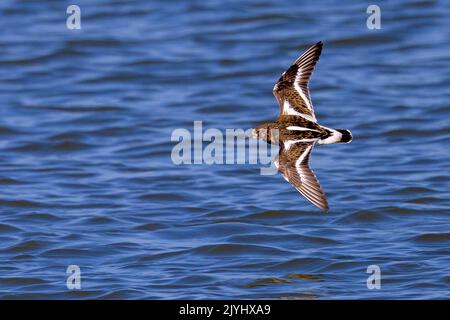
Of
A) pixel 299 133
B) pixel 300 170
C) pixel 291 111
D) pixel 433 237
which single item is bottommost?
pixel 433 237

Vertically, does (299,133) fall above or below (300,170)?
above

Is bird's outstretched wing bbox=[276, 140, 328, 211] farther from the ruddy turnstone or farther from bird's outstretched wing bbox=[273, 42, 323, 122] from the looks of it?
bird's outstretched wing bbox=[273, 42, 323, 122]

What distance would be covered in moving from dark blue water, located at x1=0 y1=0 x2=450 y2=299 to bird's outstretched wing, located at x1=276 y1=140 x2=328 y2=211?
766 millimetres

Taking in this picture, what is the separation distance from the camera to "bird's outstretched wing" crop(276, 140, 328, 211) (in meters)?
8.23

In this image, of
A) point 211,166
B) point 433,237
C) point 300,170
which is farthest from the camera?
point 211,166

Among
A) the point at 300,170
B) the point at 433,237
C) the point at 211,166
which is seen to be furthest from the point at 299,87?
the point at 211,166

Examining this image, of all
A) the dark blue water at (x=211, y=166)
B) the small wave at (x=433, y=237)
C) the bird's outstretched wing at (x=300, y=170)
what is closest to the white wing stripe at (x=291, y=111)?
the bird's outstretched wing at (x=300, y=170)

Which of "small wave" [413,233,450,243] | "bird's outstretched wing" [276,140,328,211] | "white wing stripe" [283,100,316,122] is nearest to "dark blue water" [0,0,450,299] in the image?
"small wave" [413,233,450,243]

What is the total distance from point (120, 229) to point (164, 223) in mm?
431

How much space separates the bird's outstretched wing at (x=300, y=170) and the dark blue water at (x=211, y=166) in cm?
77

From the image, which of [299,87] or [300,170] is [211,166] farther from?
[300,170]

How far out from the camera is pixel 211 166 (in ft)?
39.2

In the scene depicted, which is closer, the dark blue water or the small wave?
the dark blue water

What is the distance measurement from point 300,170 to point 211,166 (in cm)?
352
